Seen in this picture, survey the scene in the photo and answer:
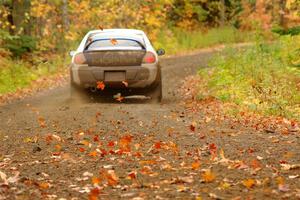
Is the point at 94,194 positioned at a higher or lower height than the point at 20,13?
lower

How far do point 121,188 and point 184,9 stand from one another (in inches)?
1429

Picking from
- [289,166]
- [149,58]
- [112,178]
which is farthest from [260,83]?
[112,178]

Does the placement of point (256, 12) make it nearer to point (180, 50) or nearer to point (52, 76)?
point (180, 50)

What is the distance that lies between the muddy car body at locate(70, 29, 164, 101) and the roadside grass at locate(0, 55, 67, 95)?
15.8ft

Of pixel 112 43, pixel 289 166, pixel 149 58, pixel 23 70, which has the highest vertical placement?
pixel 112 43

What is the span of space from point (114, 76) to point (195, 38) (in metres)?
23.5

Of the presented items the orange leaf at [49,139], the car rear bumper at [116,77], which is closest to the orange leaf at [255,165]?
the orange leaf at [49,139]

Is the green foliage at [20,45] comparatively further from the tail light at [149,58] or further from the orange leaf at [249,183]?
the orange leaf at [249,183]

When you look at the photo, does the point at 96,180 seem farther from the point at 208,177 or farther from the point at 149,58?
the point at 149,58

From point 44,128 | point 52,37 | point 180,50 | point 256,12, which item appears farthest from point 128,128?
point 256,12

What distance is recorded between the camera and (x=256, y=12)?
4466 cm

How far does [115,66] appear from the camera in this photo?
13.5 metres

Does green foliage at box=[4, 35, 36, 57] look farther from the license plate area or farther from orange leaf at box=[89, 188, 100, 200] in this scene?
orange leaf at box=[89, 188, 100, 200]

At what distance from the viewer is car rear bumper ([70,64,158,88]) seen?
13.6 meters
